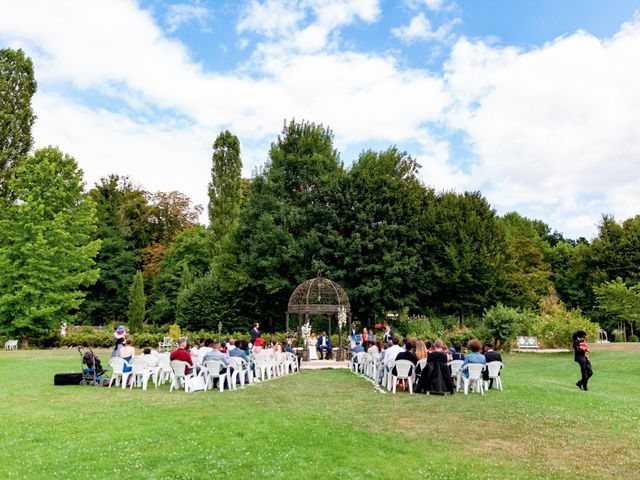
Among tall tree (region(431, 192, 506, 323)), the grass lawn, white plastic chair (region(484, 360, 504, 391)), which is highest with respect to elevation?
tall tree (region(431, 192, 506, 323))

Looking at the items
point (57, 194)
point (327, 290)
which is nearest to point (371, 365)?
point (327, 290)

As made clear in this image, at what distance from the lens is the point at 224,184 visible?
45562mm

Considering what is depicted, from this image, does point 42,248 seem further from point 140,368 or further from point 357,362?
point 357,362

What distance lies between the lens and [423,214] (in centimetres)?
3331

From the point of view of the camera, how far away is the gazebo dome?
22.7 meters

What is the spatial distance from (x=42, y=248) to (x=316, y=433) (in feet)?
90.3

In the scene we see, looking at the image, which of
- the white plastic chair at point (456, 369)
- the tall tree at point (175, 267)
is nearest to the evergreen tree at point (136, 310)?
the tall tree at point (175, 267)

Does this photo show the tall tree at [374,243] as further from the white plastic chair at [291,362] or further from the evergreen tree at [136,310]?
the evergreen tree at [136,310]

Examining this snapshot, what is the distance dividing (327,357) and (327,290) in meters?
3.32

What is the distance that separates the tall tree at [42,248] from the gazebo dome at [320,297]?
1534 centimetres

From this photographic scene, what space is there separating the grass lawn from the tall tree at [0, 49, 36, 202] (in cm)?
2607

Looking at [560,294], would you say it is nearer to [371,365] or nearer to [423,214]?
[423,214]

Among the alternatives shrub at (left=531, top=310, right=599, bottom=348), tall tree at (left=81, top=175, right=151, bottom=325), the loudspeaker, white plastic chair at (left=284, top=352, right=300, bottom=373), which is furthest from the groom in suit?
tall tree at (left=81, top=175, right=151, bottom=325)

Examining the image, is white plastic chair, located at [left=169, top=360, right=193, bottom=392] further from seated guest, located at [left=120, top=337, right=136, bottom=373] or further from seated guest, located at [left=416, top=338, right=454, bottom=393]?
seated guest, located at [left=416, top=338, right=454, bottom=393]
